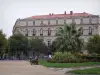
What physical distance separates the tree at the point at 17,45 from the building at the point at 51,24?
14.1 m

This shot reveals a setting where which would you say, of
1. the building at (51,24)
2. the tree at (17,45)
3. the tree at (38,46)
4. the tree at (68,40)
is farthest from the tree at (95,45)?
the building at (51,24)

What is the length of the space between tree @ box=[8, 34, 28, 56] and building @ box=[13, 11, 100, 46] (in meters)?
14.1

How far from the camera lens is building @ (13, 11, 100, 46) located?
129 metres

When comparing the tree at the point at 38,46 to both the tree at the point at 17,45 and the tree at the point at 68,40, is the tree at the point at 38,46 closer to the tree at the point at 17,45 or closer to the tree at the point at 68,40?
the tree at the point at 17,45

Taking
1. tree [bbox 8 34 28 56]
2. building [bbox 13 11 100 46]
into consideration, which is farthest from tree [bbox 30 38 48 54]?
building [bbox 13 11 100 46]

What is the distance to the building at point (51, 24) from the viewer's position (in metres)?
129

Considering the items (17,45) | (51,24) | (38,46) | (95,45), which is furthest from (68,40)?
(51,24)

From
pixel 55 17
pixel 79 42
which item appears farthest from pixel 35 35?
pixel 79 42

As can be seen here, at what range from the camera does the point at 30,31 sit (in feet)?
439

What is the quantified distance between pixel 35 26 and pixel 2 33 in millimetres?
46802

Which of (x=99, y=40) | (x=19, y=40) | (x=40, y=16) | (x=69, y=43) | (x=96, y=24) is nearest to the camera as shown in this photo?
(x=69, y=43)

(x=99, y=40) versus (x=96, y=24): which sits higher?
(x=96, y=24)

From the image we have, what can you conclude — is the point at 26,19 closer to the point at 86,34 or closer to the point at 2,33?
the point at 86,34

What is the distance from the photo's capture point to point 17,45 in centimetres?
11181
